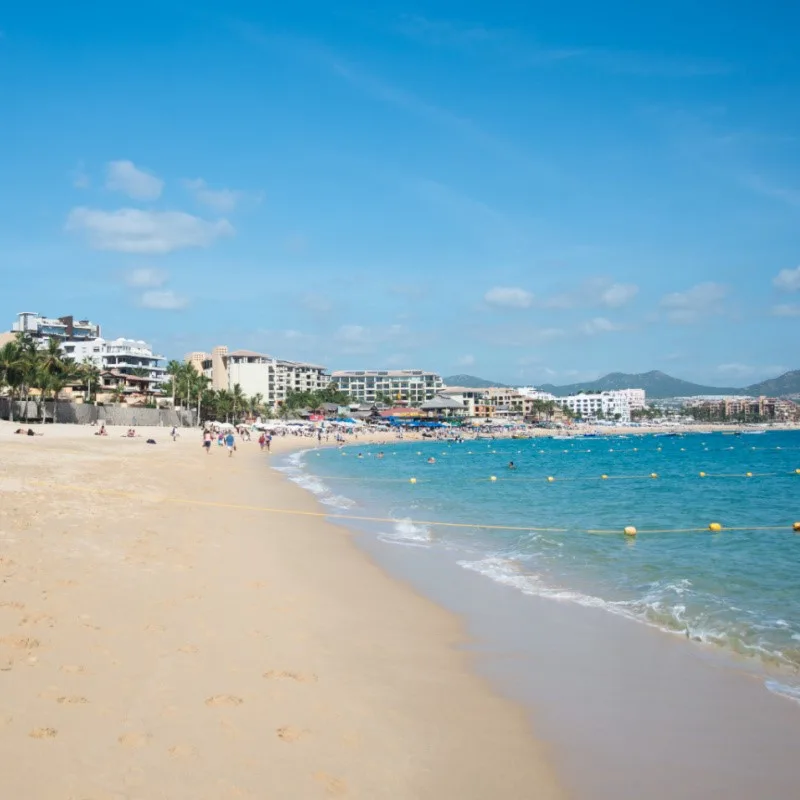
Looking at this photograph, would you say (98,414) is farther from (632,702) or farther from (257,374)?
(257,374)

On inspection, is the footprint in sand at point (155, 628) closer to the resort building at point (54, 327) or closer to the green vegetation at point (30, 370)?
the green vegetation at point (30, 370)

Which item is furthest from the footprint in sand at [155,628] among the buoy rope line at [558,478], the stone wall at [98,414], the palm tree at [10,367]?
the stone wall at [98,414]

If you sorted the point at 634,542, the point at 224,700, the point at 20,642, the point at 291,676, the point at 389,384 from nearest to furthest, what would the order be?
1. the point at 224,700
2. the point at 20,642
3. the point at 291,676
4. the point at 634,542
5. the point at 389,384

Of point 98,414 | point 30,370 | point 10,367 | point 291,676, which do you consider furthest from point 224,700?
point 98,414

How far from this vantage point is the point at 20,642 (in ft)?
20.7

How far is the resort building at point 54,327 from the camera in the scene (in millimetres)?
116250

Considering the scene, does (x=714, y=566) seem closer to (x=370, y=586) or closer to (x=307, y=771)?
(x=370, y=586)

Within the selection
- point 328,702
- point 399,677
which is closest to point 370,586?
point 399,677

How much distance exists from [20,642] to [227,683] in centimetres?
205

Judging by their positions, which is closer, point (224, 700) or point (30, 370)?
point (224, 700)

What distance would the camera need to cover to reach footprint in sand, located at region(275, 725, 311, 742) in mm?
5156

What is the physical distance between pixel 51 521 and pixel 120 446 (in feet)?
102

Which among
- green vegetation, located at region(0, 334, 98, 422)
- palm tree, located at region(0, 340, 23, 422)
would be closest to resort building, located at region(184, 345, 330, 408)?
green vegetation, located at region(0, 334, 98, 422)

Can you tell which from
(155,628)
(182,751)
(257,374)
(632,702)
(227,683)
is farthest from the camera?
(257,374)
